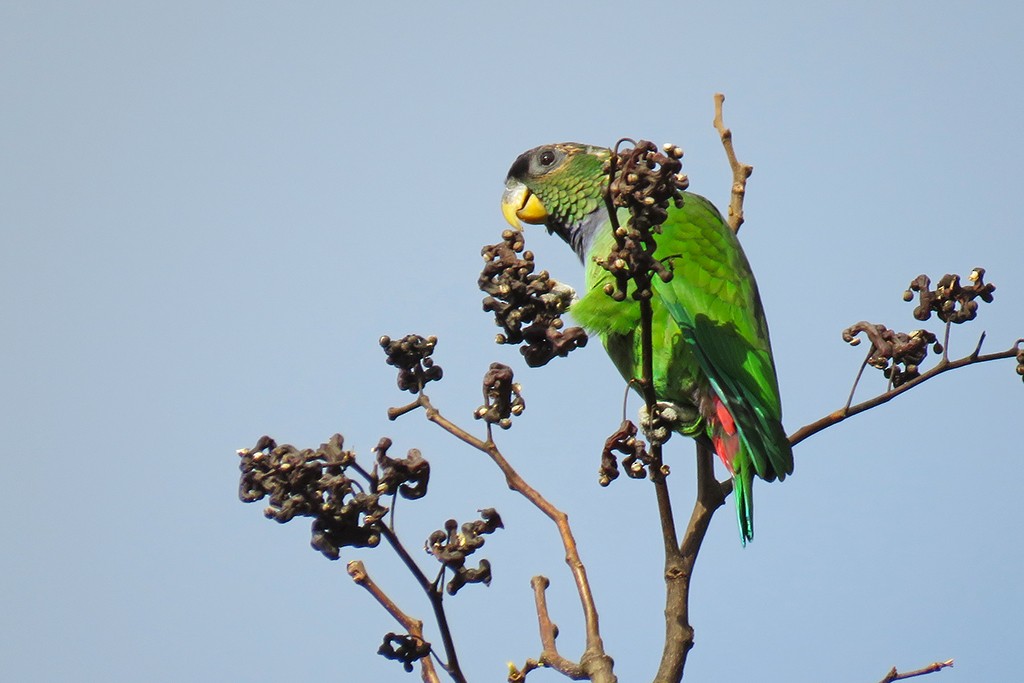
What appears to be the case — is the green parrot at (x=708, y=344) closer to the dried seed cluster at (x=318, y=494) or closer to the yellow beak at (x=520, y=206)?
the yellow beak at (x=520, y=206)

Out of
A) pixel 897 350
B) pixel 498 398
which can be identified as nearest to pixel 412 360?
pixel 498 398

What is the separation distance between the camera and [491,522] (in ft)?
6.79

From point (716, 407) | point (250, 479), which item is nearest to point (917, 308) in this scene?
point (716, 407)

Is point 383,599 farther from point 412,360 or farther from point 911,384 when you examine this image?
point 911,384

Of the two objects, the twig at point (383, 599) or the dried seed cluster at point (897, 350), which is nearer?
the twig at point (383, 599)

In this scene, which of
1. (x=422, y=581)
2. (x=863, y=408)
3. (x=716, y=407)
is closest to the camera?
(x=422, y=581)

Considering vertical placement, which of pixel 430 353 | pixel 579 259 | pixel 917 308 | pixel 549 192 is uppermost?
pixel 549 192

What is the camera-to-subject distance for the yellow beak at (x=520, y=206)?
4.86 meters

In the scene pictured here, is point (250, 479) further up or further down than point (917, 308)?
further down

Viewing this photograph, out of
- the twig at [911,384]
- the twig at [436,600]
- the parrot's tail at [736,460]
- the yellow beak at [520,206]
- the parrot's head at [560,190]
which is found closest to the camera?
the twig at [436,600]

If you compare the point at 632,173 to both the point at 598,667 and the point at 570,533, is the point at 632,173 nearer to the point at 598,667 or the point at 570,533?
the point at 570,533

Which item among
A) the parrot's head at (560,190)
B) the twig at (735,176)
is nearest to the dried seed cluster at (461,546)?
the twig at (735,176)

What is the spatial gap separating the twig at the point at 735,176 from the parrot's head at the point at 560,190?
3.45 ft

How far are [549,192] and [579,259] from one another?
1.27 ft
